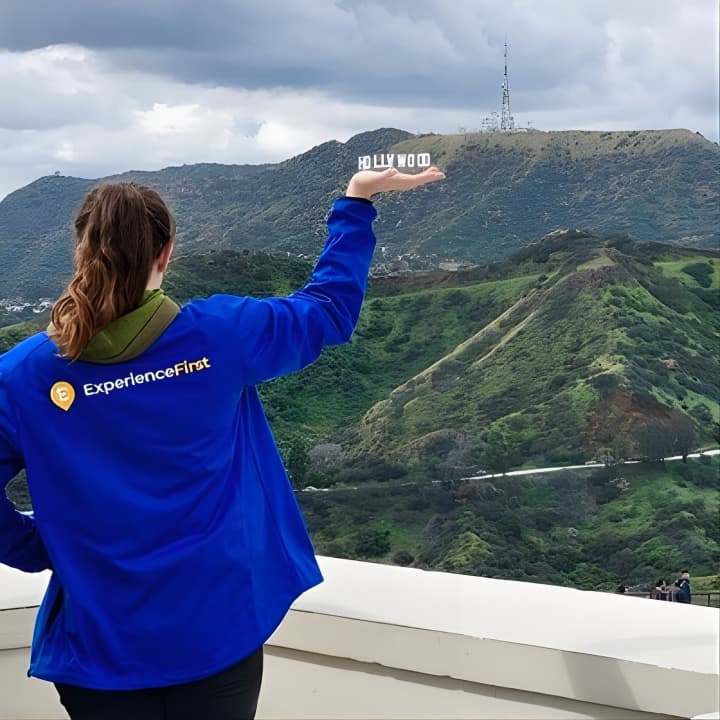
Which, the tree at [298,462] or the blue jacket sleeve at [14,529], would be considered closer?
the blue jacket sleeve at [14,529]

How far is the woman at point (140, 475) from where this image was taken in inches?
30.7

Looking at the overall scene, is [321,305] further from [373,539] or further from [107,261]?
[373,539]

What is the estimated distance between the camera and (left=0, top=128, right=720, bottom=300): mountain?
12.4 metres

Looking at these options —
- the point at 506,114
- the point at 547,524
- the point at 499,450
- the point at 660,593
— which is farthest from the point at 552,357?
the point at 660,593

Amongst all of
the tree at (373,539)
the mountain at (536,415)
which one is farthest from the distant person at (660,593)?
the mountain at (536,415)

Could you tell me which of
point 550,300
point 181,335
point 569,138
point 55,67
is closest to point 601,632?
point 181,335

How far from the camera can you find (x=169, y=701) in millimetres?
820

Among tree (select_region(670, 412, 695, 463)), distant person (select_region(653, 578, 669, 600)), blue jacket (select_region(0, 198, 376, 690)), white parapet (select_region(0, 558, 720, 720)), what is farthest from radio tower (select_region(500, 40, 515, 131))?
blue jacket (select_region(0, 198, 376, 690))

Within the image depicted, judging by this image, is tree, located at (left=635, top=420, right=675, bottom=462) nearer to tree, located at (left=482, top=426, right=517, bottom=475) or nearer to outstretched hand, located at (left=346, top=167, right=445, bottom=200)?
tree, located at (left=482, top=426, right=517, bottom=475)

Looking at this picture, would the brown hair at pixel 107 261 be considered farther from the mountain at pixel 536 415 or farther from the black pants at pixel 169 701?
the mountain at pixel 536 415

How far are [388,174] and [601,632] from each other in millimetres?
650

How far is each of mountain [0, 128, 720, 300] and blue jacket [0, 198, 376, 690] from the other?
8.28m

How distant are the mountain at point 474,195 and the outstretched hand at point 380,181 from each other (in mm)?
8182

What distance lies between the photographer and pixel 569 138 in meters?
20.5
